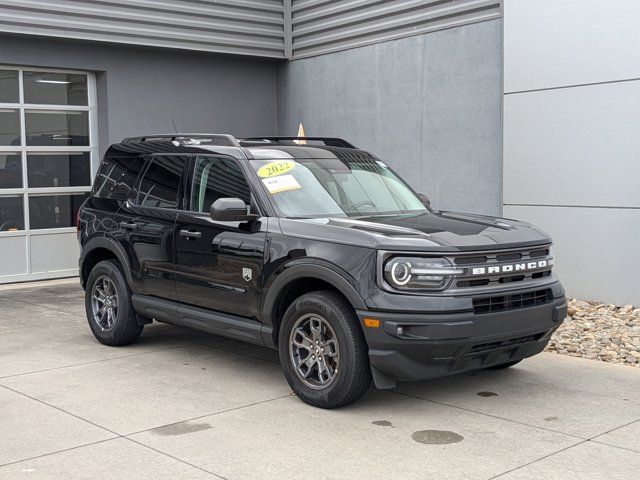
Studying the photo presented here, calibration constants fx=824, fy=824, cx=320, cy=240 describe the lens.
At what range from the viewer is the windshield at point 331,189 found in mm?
6406

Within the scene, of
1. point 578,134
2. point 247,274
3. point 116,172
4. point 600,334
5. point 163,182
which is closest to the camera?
point 247,274

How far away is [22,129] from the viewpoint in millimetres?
12000

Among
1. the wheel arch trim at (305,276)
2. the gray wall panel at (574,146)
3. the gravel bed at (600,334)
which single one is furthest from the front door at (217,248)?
the gray wall panel at (574,146)

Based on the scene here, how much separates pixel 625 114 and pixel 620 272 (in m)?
1.78

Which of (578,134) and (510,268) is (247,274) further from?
(578,134)

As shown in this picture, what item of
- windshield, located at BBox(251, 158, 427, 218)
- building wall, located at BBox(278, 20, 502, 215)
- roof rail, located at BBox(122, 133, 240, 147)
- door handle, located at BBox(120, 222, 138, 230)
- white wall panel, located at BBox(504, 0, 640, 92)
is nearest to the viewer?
windshield, located at BBox(251, 158, 427, 218)

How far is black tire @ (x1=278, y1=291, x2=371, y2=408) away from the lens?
5492 mm

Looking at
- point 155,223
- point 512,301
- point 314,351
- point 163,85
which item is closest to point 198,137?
point 155,223

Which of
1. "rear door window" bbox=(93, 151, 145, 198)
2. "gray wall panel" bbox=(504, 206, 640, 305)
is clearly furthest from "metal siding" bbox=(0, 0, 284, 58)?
"gray wall panel" bbox=(504, 206, 640, 305)

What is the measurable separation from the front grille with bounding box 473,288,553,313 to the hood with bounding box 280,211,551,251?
0.35 metres

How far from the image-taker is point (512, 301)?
5707mm

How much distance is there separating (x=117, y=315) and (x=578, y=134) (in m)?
5.66

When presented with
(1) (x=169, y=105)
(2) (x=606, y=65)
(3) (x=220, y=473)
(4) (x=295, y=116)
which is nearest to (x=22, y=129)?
(1) (x=169, y=105)

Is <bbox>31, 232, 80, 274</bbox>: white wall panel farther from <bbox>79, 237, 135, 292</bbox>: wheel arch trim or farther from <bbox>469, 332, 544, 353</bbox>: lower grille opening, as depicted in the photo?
<bbox>469, 332, 544, 353</bbox>: lower grille opening
